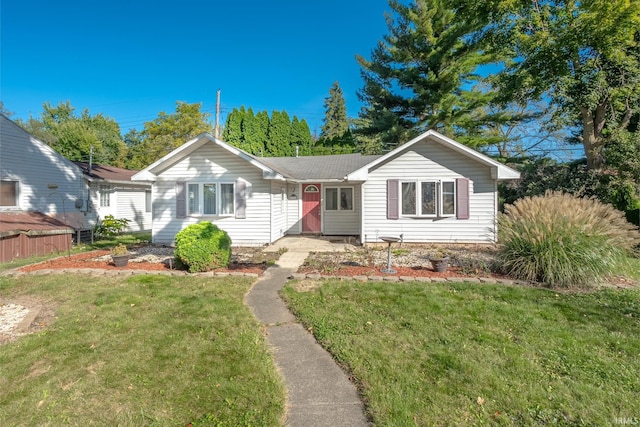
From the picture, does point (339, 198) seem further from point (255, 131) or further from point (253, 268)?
point (255, 131)

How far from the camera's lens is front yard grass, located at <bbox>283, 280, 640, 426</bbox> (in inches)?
102

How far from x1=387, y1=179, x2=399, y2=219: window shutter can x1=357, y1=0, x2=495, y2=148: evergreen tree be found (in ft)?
34.5

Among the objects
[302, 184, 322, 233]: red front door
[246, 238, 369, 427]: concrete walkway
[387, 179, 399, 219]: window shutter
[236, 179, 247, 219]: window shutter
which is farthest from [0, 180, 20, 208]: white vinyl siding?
[387, 179, 399, 219]: window shutter

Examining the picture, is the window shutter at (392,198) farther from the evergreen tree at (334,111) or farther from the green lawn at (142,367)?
the evergreen tree at (334,111)

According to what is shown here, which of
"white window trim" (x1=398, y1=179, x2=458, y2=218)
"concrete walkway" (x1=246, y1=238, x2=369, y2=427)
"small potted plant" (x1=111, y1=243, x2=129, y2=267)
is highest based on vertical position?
"white window trim" (x1=398, y1=179, x2=458, y2=218)

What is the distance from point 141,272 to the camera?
7211 mm

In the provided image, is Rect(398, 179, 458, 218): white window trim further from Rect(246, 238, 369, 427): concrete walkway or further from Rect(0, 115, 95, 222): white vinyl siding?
Rect(0, 115, 95, 222): white vinyl siding

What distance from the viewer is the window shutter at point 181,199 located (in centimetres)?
1120

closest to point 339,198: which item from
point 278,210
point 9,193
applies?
point 278,210

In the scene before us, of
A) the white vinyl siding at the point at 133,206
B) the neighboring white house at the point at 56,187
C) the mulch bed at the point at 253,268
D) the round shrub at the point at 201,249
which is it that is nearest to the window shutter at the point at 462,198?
the mulch bed at the point at 253,268

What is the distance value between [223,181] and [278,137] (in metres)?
17.2

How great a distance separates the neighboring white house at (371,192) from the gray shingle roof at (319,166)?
5.32ft

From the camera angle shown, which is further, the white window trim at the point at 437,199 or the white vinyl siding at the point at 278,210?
the white vinyl siding at the point at 278,210

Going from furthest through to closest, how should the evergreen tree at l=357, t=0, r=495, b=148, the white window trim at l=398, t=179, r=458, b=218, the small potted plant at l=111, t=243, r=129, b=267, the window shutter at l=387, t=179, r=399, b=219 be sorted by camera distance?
the evergreen tree at l=357, t=0, r=495, b=148, the window shutter at l=387, t=179, r=399, b=219, the white window trim at l=398, t=179, r=458, b=218, the small potted plant at l=111, t=243, r=129, b=267
